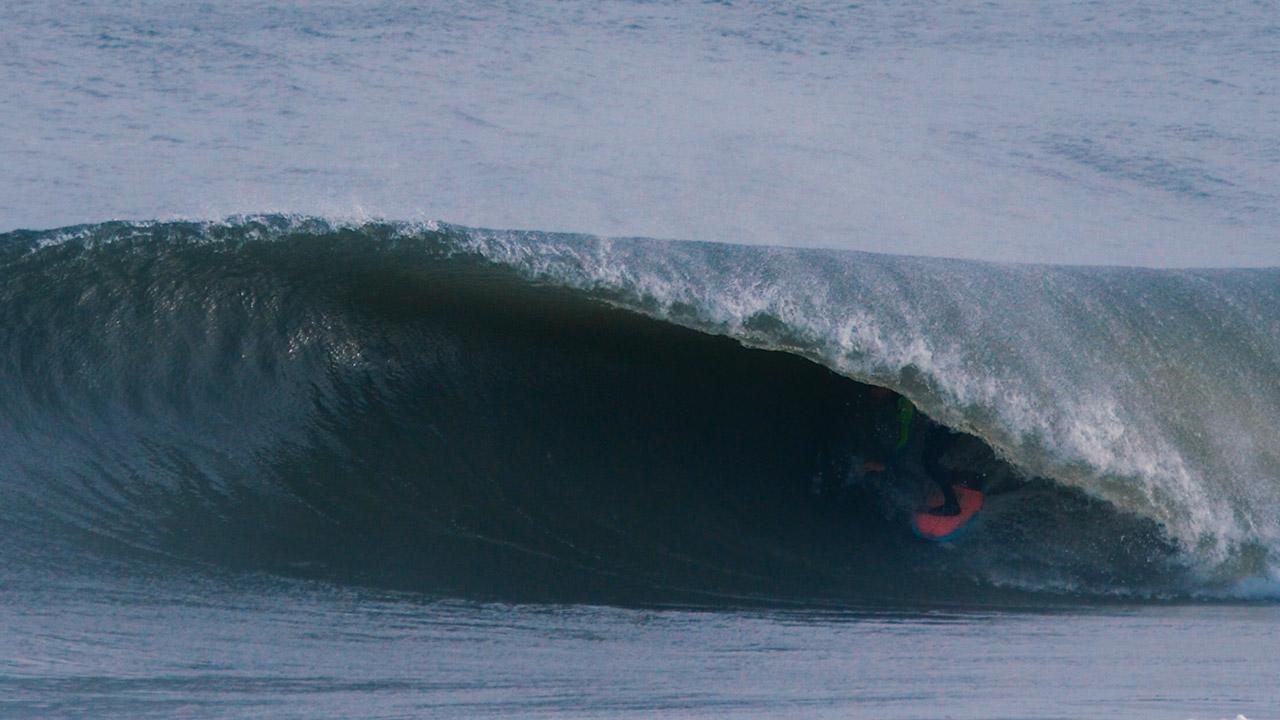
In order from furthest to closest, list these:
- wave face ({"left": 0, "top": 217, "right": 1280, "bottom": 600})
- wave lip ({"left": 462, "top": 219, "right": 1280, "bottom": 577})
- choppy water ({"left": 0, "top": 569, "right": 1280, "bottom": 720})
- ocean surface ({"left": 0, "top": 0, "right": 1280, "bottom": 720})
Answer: wave lip ({"left": 462, "top": 219, "right": 1280, "bottom": 577}), wave face ({"left": 0, "top": 217, "right": 1280, "bottom": 600}), ocean surface ({"left": 0, "top": 0, "right": 1280, "bottom": 720}), choppy water ({"left": 0, "top": 569, "right": 1280, "bottom": 720})

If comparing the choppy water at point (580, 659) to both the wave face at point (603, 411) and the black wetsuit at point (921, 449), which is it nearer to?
the wave face at point (603, 411)

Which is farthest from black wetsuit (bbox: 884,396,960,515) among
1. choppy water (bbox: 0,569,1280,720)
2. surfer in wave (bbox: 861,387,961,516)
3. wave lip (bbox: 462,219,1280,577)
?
choppy water (bbox: 0,569,1280,720)

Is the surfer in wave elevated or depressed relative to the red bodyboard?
elevated

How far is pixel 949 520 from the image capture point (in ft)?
17.5

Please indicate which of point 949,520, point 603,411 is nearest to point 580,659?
point 603,411

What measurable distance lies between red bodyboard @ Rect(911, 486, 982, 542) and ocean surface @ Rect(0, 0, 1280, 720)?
6 centimetres

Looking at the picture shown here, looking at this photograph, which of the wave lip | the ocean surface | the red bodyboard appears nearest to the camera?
the ocean surface

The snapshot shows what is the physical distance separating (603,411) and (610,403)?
6cm

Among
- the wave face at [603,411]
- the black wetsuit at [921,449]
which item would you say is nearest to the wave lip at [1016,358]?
the wave face at [603,411]

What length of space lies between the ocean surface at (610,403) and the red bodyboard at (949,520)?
63 mm

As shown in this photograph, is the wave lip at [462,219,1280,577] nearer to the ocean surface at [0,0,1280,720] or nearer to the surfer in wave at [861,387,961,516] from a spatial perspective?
the ocean surface at [0,0,1280,720]

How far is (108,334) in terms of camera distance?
5.29 metres

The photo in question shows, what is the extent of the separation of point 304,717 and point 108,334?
267 centimetres

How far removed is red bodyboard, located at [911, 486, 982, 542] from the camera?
5.30 m
